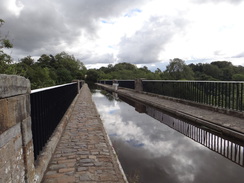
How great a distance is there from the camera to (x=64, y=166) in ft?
9.98

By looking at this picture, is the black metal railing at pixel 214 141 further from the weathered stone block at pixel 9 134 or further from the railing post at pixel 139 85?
the railing post at pixel 139 85

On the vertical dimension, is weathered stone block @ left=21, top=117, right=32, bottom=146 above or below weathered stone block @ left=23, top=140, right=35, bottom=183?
above

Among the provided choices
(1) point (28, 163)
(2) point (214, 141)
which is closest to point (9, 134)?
(1) point (28, 163)

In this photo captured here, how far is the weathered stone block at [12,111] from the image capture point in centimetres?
158

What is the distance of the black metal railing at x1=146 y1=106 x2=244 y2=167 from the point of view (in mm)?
3830

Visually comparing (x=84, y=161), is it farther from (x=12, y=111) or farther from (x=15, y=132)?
(x=12, y=111)

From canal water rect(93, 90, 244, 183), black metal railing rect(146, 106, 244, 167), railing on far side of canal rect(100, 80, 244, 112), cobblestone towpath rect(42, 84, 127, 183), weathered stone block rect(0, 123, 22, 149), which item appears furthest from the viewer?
railing on far side of canal rect(100, 80, 244, 112)

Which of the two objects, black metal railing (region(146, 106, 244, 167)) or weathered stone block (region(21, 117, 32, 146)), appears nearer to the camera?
weathered stone block (region(21, 117, 32, 146))

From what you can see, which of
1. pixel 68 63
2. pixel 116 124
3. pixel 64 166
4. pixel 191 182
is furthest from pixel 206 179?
pixel 68 63

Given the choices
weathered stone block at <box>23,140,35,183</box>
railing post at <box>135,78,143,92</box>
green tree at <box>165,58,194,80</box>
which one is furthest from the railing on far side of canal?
green tree at <box>165,58,194,80</box>

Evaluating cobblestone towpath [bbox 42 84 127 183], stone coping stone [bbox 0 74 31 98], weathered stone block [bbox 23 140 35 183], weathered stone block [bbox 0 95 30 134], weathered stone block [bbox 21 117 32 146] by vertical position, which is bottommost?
cobblestone towpath [bbox 42 84 127 183]

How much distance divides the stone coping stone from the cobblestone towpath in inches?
55.8

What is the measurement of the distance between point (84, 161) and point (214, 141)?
3.27 m

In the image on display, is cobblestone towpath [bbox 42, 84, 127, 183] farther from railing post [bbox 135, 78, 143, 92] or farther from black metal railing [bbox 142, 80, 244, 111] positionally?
railing post [bbox 135, 78, 143, 92]
